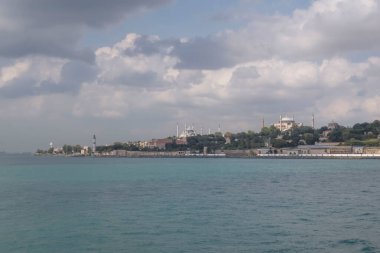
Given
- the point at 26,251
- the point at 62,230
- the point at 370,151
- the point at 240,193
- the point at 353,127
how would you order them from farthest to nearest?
the point at 353,127, the point at 370,151, the point at 240,193, the point at 62,230, the point at 26,251

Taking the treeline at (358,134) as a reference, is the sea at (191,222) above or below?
below

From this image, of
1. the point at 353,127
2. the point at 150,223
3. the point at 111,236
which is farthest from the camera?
the point at 353,127

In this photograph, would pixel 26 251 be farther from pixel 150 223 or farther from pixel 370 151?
pixel 370 151

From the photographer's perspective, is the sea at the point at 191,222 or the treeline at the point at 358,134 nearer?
the sea at the point at 191,222

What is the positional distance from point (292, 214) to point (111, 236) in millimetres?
9924

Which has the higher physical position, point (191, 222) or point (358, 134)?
point (358, 134)

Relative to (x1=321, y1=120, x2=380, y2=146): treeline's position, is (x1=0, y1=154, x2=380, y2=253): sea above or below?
below

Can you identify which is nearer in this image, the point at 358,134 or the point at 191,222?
the point at 191,222

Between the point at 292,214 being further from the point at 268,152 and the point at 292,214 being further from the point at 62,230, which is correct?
the point at 268,152

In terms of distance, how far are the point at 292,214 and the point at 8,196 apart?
2127 cm

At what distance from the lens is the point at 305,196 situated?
1383 inches

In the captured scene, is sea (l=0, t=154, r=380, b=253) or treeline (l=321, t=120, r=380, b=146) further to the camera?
treeline (l=321, t=120, r=380, b=146)

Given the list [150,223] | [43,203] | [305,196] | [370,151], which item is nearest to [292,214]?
[150,223]

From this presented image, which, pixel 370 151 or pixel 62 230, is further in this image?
pixel 370 151
